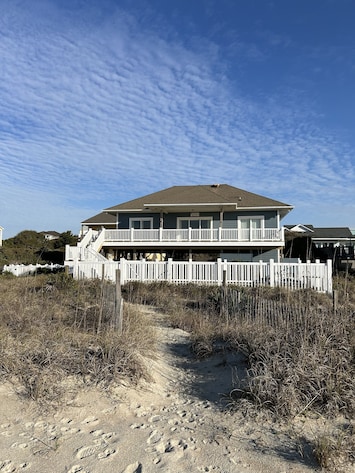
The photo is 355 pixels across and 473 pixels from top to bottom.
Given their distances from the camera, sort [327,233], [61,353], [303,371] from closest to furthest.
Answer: [303,371]
[61,353]
[327,233]

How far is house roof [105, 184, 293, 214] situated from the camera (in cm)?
2767

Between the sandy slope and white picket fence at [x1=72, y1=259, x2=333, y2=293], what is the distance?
1090 centimetres

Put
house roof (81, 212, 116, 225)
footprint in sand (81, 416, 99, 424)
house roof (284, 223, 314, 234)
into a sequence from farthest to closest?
house roof (284, 223, 314, 234) → house roof (81, 212, 116, 225) → footprint in sand (81, 416, 99, 424)

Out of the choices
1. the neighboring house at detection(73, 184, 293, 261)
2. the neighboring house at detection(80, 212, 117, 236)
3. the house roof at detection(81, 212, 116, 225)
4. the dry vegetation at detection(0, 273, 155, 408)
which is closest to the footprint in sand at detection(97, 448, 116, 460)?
the dry vegetation at detection(0, 273, 155, 408)

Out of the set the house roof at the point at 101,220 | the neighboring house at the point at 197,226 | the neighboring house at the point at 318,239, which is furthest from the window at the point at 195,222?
the house roof at the point at 101,220

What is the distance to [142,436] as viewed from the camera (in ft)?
13.3

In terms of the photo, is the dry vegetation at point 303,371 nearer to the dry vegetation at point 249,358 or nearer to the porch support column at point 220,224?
the dry vegetation at point 249,358

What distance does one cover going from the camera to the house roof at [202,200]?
2767 cm

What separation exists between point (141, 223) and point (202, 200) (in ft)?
17.6

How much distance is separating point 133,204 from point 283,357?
26002mm

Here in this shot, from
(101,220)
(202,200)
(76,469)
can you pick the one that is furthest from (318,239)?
(76,469)

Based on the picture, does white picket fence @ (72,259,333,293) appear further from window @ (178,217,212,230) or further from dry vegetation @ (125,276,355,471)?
window @ (178,217,212,230)

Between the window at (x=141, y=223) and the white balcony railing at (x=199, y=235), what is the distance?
2896 mm

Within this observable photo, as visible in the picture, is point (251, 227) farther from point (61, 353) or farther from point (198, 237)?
point (61, 353)
